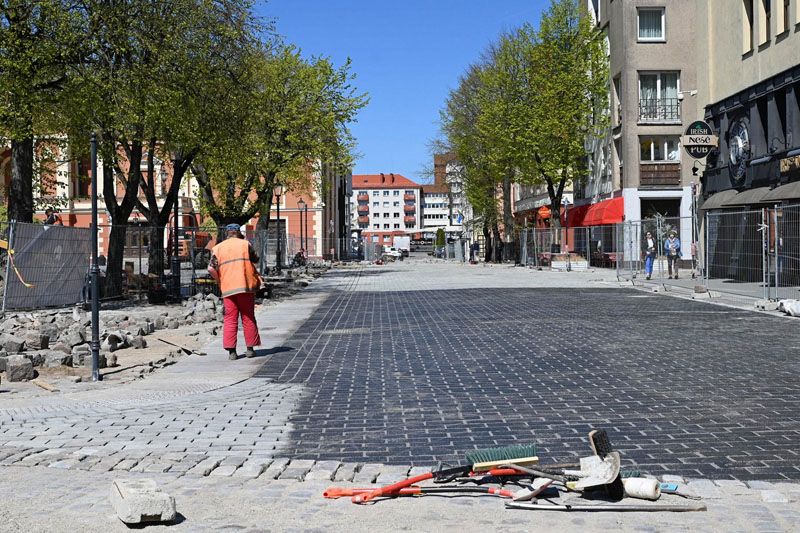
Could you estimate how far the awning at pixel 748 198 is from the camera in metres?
25.0

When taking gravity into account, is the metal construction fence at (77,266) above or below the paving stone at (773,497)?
above

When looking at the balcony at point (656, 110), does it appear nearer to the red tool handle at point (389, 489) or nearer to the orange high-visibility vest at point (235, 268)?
the orange high-visibility vest at point (235, 268)

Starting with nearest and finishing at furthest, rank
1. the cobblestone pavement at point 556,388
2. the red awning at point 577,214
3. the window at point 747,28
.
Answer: the cobblestone pavement at point 556,388 < the window at point 747,28 < the red awning at point 577,214

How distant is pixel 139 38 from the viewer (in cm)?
2005

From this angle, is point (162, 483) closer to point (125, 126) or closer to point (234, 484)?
point (234, 484)

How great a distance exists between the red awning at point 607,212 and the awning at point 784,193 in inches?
722

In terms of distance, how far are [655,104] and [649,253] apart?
Result: 1756cm

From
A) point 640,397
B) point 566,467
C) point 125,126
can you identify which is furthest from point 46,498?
point 125,126

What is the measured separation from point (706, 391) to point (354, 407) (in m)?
3.23

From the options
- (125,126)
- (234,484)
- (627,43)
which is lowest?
(234,484)

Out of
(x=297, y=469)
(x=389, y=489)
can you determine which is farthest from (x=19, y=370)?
(x=389, y=489)

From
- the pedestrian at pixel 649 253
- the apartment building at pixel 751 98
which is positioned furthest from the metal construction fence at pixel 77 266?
the apartment building at pixel 751 98

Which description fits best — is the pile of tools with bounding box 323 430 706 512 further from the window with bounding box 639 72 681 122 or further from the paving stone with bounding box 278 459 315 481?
the window with bounding box 639 72 681 122

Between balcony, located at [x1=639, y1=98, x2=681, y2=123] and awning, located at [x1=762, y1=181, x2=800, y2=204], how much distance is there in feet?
65.7
